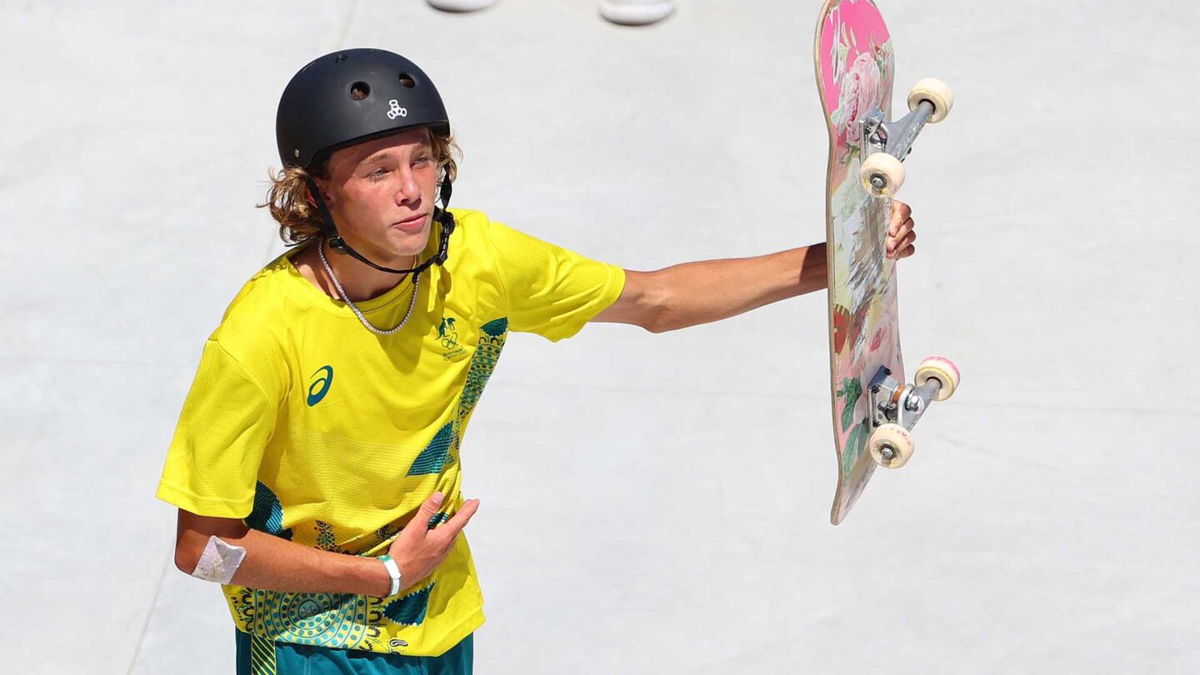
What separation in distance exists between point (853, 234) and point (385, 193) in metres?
0.85

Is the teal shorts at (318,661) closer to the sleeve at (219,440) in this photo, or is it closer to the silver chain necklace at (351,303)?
the sleeve at (219,440)

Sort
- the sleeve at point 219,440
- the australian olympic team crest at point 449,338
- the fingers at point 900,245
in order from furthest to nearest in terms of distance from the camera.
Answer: the fingers at point 900,245, the australian olympic team crest at point 449,338, the sleeve at point 219,440

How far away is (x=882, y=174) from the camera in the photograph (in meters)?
2.79

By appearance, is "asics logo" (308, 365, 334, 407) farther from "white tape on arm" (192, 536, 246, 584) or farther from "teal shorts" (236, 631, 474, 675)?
"teal shorts" (236, 631, 474, 675)

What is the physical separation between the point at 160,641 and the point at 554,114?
9.63 feet

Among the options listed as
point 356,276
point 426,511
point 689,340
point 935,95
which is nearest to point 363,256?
point 356,276

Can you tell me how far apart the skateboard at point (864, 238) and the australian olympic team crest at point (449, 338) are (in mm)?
651

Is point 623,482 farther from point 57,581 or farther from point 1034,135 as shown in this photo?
point 1034,135

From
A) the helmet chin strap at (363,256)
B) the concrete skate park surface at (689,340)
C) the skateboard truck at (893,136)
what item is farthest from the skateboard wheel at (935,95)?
the concrete skate park surface at (689,340)

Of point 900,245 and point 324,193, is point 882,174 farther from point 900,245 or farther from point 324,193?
point 324,193

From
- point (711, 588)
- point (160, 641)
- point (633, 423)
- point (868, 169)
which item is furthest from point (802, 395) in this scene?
point (868, 169)

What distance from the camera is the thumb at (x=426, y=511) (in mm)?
2932

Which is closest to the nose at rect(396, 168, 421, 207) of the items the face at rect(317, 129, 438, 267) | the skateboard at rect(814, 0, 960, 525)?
the face at rect(317, 129, 438, 267)

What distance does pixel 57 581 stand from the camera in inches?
178
